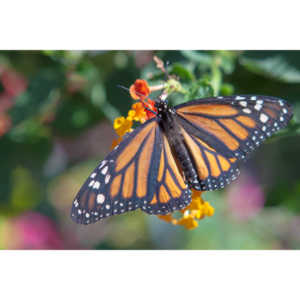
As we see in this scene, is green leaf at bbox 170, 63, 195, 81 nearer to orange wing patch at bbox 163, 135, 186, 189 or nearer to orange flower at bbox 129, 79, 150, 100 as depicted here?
orange flower at bbox 129, 79, 150, 100

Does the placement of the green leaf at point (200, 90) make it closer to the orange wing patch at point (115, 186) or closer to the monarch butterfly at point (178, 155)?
the monarch butterfly at point (178, 155)

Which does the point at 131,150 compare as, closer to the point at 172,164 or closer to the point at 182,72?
the point at 172,164

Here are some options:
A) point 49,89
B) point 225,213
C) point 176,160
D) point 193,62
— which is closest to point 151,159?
point 176,160

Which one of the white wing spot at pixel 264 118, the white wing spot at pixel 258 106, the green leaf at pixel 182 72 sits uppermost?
the green leaf at pixel 182 72

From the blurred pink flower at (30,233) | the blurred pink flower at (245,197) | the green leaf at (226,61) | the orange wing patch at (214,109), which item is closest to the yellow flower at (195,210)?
the orange wing patch at (214,109)

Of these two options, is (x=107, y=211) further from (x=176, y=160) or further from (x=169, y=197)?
(x=176, y=160)

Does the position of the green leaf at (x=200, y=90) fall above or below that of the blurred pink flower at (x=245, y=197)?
above

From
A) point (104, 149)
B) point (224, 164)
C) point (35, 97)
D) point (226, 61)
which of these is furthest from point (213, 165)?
point (104, 149)

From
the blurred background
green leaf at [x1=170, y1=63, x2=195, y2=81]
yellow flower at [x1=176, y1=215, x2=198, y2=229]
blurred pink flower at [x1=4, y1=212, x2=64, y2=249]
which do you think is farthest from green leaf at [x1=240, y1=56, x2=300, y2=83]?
blurred pink flower at [x1=4, y1=212, x2=64, y2=249]
